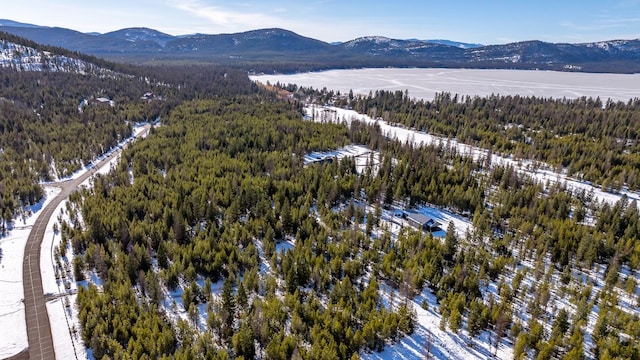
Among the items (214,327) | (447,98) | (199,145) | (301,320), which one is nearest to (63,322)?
(214,327)

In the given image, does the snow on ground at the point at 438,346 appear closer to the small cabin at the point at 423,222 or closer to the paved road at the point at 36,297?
the small cabin at the point at 423,222

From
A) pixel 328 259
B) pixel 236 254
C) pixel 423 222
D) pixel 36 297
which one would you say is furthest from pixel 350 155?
pixel 36 297

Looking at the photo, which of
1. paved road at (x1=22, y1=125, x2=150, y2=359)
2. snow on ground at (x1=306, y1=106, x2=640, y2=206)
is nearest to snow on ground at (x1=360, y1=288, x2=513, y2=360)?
paved road at (x1=22, y1=125, x2=150, y2=359)

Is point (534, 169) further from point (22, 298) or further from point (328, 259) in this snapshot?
point (22, 298)

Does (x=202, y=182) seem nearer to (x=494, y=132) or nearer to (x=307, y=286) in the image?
(x=307, y=286)

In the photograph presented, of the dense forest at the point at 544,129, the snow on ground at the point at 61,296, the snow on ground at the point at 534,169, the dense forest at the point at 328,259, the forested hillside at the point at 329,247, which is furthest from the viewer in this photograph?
the dense forest at the point at 544,129

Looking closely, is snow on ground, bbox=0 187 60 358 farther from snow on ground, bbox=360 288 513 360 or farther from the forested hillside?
snow on ground, bbox=360 288 513 360

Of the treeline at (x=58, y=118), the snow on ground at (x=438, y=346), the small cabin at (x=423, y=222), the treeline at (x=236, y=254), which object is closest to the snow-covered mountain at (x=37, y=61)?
the treeline at (x=58, y=118)
